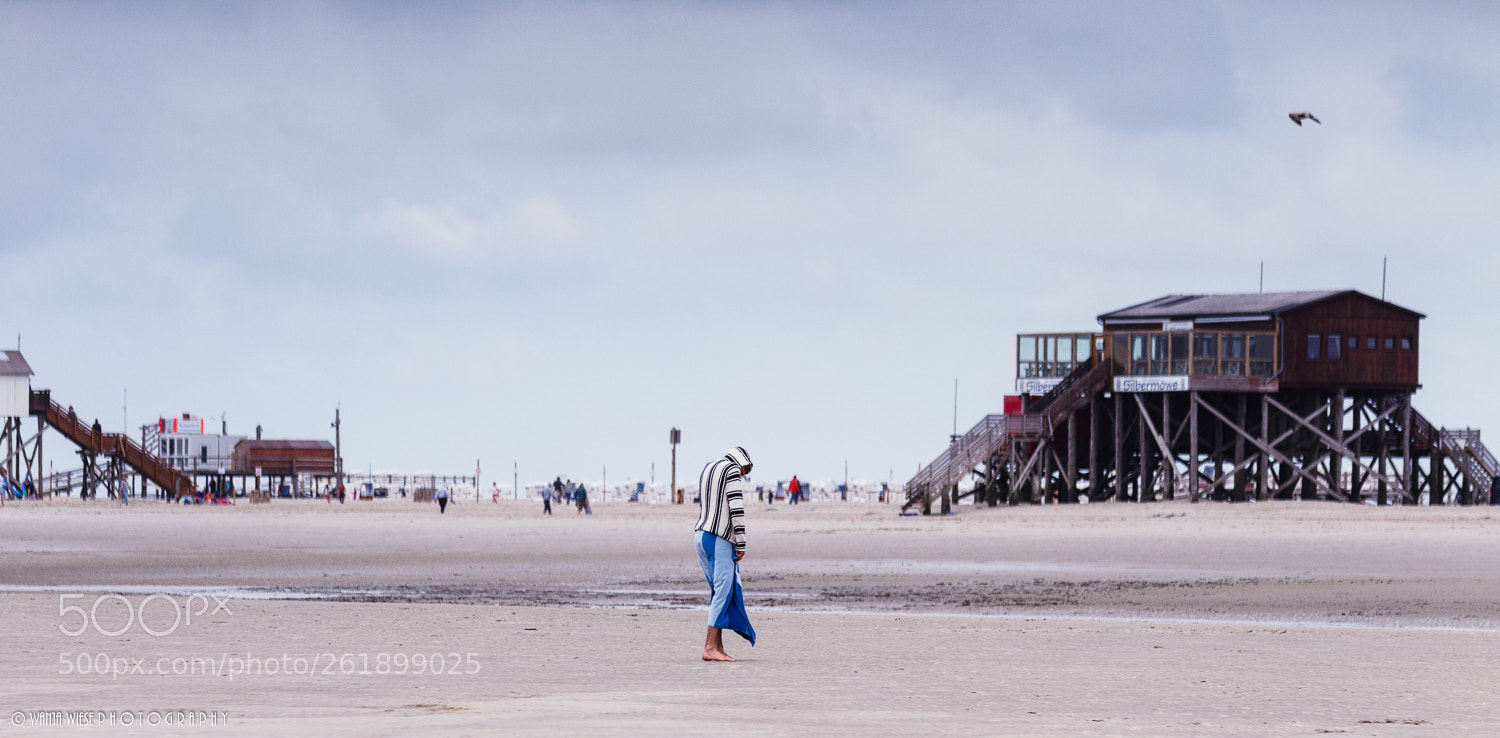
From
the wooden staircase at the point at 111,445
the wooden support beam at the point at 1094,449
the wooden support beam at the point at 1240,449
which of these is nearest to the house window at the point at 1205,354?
the wooden support beam at the point at 1240,449

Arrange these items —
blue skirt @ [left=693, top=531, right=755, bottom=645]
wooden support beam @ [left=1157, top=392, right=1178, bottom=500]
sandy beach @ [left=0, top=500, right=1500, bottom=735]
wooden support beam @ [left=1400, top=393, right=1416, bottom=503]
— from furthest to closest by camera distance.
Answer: wooden support beam @ [left=1400, top=393, right=1416, bottom=503]
wooden support beam @ [left=1157, top=392, right=1178, bottom=500]
blue skirt @ [left=693, top=531, right=755, bottom=645]
sandy beach @ [left=0, top=500, right=1500, bottom=735]

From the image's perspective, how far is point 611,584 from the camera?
23.2 meters

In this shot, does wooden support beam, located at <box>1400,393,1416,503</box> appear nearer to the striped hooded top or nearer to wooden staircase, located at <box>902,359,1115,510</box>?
wooden staircase, located at <box>902,359,1115,510</box>

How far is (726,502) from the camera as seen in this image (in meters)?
12.3

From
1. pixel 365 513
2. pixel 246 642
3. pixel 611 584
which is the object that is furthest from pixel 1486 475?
pixel 246 642

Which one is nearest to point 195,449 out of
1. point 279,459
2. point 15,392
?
point 279,459

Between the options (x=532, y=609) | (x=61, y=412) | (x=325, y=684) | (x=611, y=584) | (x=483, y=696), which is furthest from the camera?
(x=61, y=412)

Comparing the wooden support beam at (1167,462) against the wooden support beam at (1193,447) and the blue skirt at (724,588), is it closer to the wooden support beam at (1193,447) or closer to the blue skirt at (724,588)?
the wooden support beam at (1193,447)

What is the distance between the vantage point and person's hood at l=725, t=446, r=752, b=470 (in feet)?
40.5

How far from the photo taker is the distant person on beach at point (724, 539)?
12.3 meters

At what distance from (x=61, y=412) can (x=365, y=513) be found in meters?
18.9

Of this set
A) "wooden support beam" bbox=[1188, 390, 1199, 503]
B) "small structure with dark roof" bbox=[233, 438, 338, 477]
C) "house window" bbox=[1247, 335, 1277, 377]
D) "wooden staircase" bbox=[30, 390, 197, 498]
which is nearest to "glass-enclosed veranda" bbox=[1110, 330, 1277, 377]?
"house window" bbox=[1247, 335, 1277, 377]

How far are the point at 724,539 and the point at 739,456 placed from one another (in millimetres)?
600

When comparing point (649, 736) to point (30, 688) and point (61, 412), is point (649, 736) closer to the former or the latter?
point (30, 688)
